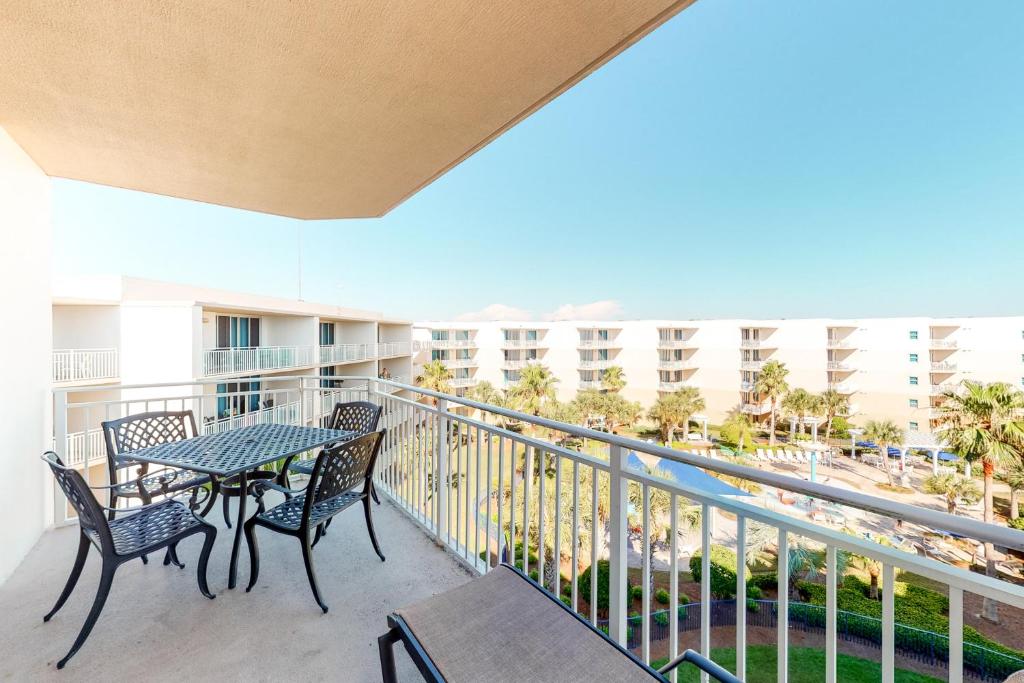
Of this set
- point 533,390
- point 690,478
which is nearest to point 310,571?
point 690,478

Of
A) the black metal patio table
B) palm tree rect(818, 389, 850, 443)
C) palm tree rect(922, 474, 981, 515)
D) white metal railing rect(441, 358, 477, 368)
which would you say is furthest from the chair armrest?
palm tree rect(818, 389, 850, 443)

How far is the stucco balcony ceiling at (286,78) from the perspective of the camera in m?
1.48

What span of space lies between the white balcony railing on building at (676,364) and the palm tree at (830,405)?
7.73 meters

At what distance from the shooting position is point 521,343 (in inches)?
1204

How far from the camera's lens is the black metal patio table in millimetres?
2131

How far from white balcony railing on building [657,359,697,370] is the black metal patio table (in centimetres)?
2911

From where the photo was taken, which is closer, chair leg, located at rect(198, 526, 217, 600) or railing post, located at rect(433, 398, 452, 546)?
chair leg, located at rect(198, 526, 217, 600)

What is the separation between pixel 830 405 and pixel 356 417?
98.6 ft

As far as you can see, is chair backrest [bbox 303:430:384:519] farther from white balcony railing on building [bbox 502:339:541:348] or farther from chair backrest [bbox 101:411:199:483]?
white balcony railing on building [bbox 502:339:541:348]

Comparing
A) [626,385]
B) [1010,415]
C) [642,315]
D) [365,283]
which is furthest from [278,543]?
[642,315]

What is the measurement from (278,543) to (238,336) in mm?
11207

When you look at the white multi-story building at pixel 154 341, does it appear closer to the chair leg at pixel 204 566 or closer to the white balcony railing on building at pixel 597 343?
the chair leg at pixel 204 566

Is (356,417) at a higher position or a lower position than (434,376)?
higher

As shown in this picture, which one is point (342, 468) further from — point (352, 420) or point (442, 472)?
point (352, 420)
